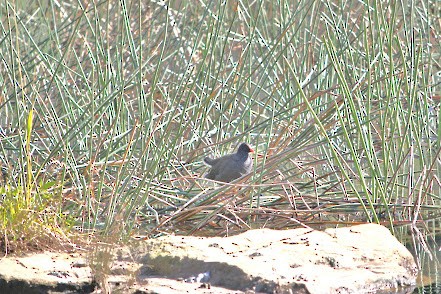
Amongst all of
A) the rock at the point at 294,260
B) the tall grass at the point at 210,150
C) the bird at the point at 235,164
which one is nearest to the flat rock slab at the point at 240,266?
the rock at the point at 294,260

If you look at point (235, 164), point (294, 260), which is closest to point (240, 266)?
point (294, 260)

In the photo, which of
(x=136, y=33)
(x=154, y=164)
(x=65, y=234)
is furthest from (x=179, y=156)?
(x=136, y=33)

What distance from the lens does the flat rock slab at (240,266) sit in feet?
9.97

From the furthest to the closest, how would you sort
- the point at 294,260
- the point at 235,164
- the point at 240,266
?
the point at 235,164 → the point at 294,260 → the point at 240,266

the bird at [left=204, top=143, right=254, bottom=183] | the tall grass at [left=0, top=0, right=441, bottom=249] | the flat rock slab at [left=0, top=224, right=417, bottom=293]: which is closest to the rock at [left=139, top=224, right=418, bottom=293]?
the flat rock slab at [left=0, top=224, right=417, bottom=293]

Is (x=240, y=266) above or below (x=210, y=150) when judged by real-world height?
below

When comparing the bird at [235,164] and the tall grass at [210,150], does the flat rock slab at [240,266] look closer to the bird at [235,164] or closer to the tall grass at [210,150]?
the tall grass at [210,150]

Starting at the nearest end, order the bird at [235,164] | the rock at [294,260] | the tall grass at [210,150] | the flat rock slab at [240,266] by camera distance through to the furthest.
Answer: the flat rock slab at [240,266] < the rock at [294,260] < the tall grass at [210,150] < the bird at [235,164]

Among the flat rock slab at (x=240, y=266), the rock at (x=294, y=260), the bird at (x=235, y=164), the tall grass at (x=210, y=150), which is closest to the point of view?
the flat rock slab at (x=240, y=266)

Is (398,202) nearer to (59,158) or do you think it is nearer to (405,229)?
(405,229)

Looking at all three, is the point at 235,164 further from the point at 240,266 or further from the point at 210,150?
the point at 240,266

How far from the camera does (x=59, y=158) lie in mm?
4215

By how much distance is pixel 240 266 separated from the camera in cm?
319

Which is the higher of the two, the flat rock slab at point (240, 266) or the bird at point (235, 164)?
the bird at point (235, 164)
